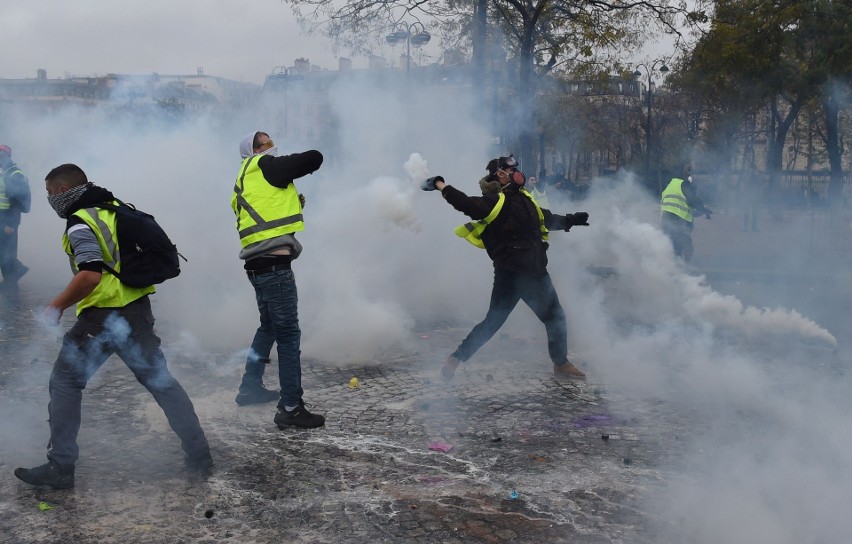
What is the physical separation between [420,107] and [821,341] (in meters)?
6.88

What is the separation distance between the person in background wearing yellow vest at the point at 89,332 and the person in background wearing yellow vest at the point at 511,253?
2497 mm

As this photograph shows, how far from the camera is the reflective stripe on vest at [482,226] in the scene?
632 cm

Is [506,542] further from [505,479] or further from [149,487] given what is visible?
[149,487]

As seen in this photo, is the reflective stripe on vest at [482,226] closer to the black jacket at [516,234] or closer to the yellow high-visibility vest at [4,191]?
the black jacket at [516,234]

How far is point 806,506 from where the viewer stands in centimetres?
396

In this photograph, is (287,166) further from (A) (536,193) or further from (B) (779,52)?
(B) (779,52)

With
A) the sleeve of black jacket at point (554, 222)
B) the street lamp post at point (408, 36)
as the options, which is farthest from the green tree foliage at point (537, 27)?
the sleeve of black jacket at point (554, 222)

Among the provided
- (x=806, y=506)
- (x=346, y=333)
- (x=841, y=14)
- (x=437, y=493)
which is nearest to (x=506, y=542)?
(x=437, y=493)

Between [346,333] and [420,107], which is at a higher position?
[420,107]

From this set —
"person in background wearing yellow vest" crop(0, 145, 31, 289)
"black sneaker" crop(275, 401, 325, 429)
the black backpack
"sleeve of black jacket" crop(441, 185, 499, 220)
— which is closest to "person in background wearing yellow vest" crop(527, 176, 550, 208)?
"person in background wearing yellow vest" crop(0, 145, 31, 289)

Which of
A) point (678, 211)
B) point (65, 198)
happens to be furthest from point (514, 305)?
point (678, 211)

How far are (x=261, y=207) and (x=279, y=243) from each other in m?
0.24

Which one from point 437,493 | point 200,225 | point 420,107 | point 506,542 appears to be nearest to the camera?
point 506,542

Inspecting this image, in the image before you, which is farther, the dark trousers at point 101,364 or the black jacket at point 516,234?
the black jacket at point 516,234
